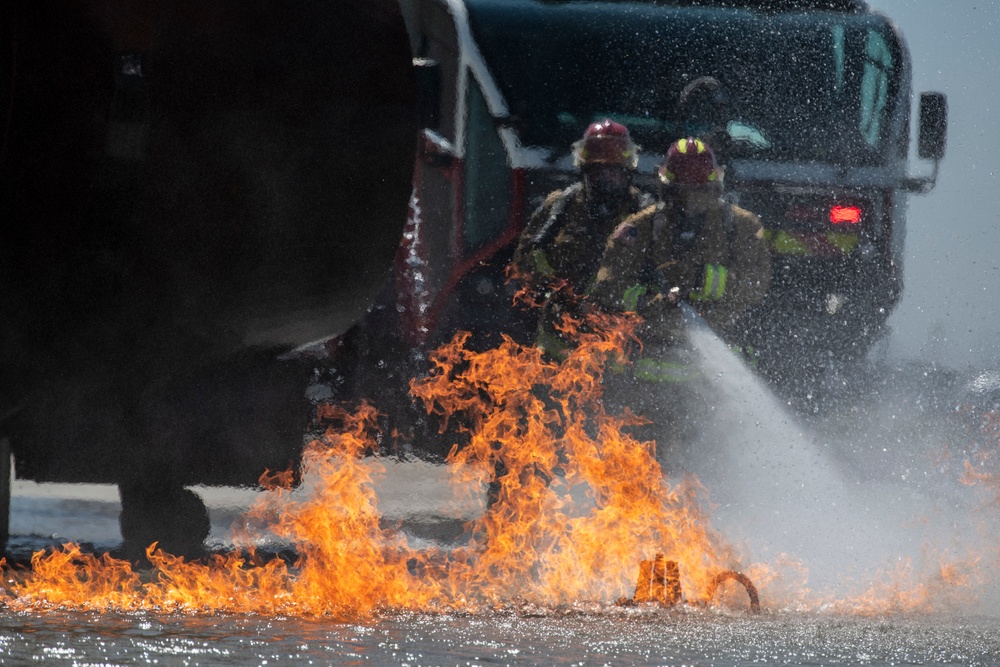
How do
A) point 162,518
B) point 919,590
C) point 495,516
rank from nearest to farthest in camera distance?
point 162,518
point 919,590
point 495,516

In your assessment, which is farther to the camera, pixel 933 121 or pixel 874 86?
pixel 874 86

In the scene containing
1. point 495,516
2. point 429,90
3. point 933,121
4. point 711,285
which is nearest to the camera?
point 429,90

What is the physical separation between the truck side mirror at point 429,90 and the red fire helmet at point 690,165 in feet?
5.20

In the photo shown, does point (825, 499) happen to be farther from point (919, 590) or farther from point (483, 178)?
point (483, 178)

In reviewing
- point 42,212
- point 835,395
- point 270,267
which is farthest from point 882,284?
point 42,212

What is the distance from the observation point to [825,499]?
8.22 metres

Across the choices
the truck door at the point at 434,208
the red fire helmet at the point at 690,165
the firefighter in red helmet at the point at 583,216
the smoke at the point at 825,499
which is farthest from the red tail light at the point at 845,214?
the truck door at the point at 434,208

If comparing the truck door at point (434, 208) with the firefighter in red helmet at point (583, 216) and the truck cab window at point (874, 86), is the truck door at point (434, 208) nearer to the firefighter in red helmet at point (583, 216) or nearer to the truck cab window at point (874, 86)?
the firefighter in red helmet at point (583, 216)

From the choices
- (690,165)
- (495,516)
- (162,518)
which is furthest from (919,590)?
(162,518)

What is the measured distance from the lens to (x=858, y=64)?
24.4 ft

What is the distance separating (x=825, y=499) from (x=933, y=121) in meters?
2.15

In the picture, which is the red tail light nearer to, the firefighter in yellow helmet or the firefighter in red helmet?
the firefighter in yellow helmet

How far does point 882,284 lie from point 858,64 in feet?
3.53

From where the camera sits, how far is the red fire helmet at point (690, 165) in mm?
6730
